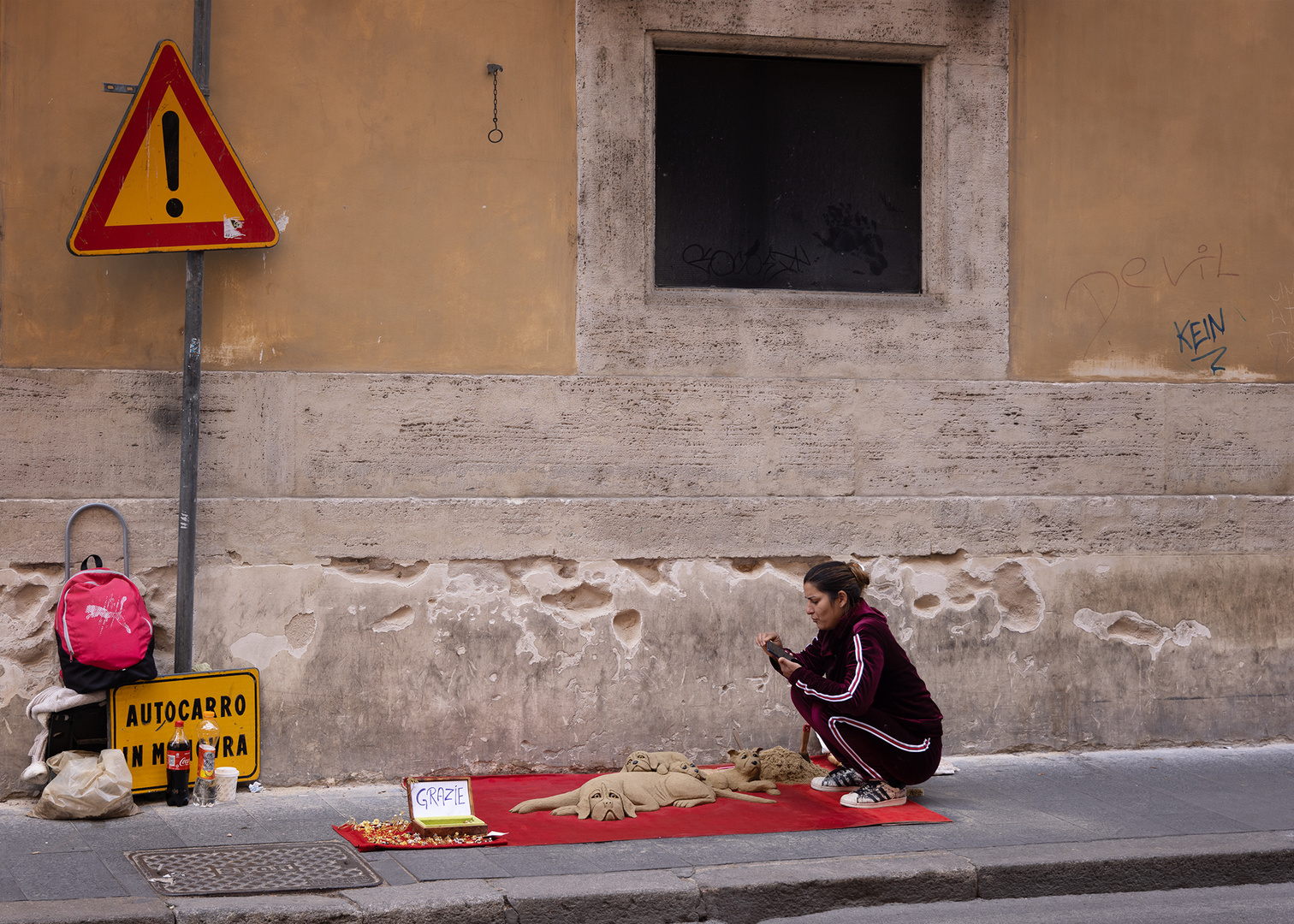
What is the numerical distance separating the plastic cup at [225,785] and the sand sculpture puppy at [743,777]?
2073 mm

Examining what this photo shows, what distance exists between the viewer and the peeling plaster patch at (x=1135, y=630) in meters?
6.55

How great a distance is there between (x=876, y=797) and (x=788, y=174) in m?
3.17

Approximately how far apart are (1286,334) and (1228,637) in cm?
168

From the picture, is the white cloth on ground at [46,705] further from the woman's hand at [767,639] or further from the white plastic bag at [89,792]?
the woman's hand at [767,639]

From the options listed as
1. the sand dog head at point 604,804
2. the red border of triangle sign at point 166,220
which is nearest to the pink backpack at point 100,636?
the red border of triangle sign at point 166,220

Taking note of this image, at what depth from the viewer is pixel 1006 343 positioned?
6.54m

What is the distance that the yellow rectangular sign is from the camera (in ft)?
17.6

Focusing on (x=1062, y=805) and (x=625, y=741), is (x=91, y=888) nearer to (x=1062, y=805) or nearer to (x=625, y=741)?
(x=625, y=741)

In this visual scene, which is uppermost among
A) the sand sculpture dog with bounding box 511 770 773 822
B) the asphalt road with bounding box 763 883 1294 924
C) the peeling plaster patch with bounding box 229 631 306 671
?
the peeling plaster patch with bounding box 229 631 306 671

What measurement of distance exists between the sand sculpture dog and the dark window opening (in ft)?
8.17

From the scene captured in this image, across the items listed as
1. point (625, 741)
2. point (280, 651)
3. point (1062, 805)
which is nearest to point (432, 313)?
point (280, 651)

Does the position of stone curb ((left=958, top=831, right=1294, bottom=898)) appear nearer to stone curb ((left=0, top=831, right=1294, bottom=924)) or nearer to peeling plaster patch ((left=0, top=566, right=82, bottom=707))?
stone curb ((left=0, top=831, right=1294, bottom=924))

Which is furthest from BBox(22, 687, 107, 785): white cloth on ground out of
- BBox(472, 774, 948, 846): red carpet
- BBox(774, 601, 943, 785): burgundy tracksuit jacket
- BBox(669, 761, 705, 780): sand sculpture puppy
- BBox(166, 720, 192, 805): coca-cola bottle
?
BBox(774, 601, 943, 785): burgundy tracksuit jacket

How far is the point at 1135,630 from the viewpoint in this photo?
21.7ft
